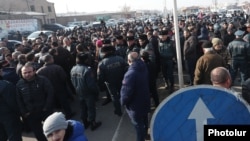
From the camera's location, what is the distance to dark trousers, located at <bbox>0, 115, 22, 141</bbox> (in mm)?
5641

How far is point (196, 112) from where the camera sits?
194 centimetres

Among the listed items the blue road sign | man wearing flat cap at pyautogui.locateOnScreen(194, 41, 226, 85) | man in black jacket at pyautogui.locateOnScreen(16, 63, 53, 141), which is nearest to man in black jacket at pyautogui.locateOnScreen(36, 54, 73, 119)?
man in black jacket at pyautogui.locateOnScreen(16, 63, 53, 141)

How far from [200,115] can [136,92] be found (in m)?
3.38

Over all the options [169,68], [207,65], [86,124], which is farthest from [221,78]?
[169,68]

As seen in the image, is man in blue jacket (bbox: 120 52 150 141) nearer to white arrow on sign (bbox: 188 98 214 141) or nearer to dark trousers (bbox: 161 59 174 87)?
white arrow on sign (bbox: 188 98 214 141)

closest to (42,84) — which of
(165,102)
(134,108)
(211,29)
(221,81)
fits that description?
(134,108)

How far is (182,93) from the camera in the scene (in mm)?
1952

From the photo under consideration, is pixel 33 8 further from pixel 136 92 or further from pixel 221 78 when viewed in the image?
pixel 221 78

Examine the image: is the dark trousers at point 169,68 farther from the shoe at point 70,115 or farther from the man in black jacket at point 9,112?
the man in black jacket at point 9,112

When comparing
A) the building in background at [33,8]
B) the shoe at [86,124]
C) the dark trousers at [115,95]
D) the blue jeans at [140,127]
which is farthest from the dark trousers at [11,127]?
the building in background at [33,8]

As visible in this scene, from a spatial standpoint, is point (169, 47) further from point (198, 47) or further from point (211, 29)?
point (211, 29)

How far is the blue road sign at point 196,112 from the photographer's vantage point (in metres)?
1.88

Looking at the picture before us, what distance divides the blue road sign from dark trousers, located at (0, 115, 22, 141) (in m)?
4.39

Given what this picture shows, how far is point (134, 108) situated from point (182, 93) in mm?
3411
